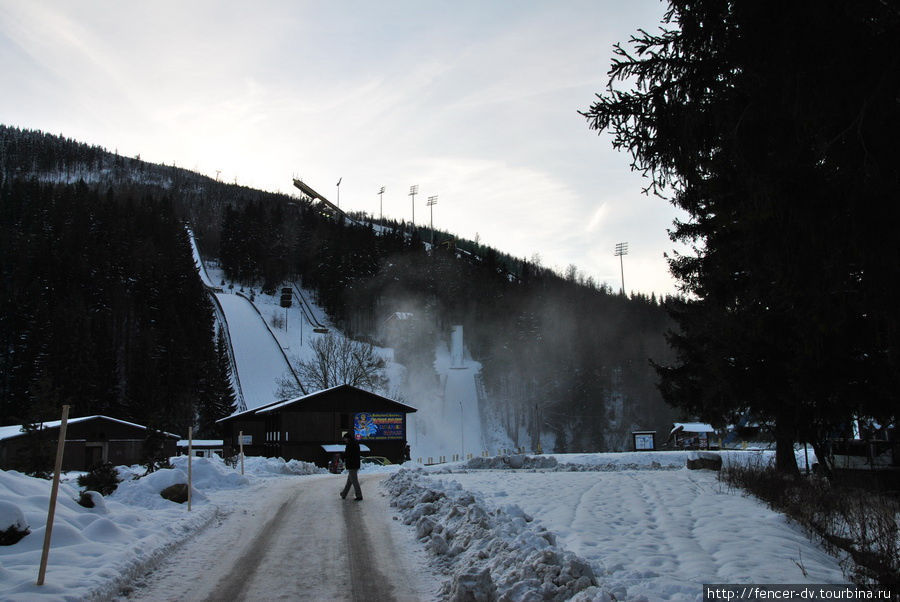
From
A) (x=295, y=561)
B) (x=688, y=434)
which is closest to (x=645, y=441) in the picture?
(x=688, y=434)

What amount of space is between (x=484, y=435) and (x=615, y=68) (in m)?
87.5

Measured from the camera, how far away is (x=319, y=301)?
129375 millimetres

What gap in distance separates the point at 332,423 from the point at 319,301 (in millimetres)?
84712

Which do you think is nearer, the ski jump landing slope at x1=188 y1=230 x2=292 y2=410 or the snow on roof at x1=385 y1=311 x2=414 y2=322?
the ski jump landing slope at x1=188 y1=230 x2=292 y2=410

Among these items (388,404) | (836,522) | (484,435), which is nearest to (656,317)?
(484,435)

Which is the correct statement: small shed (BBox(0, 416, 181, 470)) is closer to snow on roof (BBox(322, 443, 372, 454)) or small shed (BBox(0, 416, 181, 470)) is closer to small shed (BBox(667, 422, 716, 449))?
snow on roof (BBox(322, 443, 372, 454))

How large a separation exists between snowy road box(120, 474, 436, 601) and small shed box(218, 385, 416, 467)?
114ft

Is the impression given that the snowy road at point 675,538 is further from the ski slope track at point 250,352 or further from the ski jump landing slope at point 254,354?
the ski jump landing slope at point 254,354

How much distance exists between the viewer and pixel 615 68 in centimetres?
593

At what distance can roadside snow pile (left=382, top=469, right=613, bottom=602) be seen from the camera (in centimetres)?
561

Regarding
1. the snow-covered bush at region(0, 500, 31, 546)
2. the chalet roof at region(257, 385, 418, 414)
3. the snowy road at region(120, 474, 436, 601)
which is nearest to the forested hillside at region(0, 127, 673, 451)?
the chalet roof at region(257, 385, 418, 414)

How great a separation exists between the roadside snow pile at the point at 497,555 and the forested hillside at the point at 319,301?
3657 centimetres

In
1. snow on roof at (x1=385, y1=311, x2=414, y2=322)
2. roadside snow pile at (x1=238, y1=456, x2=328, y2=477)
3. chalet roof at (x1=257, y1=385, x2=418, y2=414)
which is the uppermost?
snow on roof at (x1=385, y1=311, x2=414, y2=322)

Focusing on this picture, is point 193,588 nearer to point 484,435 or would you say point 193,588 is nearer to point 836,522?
point 836,522
